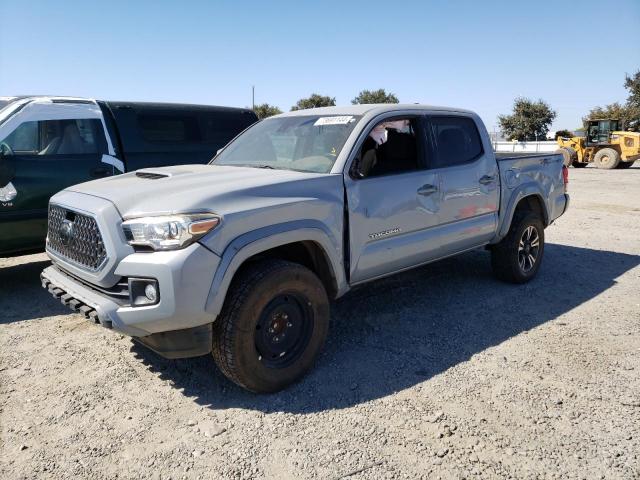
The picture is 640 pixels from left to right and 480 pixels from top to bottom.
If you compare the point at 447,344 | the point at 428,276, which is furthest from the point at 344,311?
the point at 428,276

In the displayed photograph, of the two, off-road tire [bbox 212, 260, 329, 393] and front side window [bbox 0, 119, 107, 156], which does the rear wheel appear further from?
off-road tire [bbox 212, 260, 329, 393]

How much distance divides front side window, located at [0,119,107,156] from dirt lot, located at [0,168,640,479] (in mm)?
1605

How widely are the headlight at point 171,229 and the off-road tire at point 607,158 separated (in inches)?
944

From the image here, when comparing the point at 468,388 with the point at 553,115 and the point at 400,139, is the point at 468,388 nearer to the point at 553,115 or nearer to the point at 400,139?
the point at 400,139

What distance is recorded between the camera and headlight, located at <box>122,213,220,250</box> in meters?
2.67

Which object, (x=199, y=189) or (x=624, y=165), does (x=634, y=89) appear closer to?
(x=624, y=165)

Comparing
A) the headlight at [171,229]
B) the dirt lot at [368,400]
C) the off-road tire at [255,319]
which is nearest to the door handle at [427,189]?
the dirt lot at [368,400]

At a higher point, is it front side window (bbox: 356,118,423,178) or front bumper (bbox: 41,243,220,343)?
front side window (bbox: 356,118,423,178)

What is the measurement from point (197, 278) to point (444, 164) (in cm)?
257

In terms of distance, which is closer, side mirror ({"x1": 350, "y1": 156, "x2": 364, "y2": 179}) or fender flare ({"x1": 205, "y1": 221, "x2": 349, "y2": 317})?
fender flare ({"x1": 205, "y1": 221, "x2": 349, "y2": 317})

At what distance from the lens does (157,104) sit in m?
6.22

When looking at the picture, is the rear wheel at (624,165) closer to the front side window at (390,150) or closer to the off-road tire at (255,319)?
the front side window at (390,150)

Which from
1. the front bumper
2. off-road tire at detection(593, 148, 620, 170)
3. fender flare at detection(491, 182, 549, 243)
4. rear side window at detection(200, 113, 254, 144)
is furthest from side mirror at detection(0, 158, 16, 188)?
off-road tire at detection(593, 148, 620, 170)

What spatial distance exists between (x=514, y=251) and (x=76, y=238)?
408 cm
